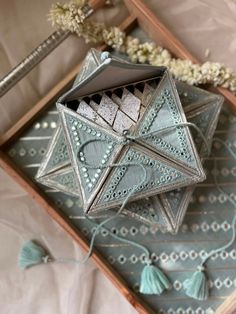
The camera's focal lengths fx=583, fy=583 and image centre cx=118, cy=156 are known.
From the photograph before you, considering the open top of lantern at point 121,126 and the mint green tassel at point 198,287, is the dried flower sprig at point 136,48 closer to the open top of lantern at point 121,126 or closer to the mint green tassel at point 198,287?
the open top of lantern at point 121,126

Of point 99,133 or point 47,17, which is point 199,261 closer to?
point 99,133

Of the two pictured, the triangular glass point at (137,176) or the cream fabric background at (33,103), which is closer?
the triangular glass point at (137,176)

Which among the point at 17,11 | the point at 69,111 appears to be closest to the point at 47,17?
the point at 17,11

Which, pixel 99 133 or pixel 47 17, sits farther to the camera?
pixel 47 17

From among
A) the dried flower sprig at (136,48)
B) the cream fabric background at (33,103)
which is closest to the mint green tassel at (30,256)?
the cream fabric background at (33,103)

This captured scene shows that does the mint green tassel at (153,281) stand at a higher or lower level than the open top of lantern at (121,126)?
lower
